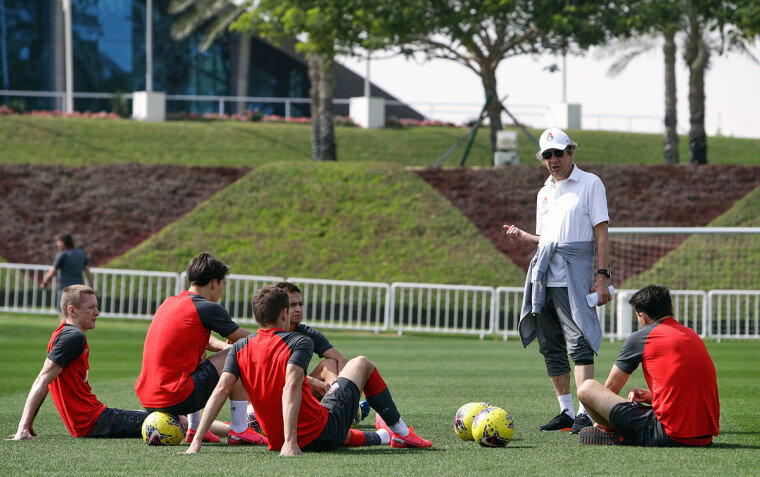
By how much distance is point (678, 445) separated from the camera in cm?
605

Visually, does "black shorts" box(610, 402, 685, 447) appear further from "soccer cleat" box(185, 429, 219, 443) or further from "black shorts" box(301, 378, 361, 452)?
"soccer cleat" box(185, 429, 219, 443)

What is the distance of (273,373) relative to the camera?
588cm

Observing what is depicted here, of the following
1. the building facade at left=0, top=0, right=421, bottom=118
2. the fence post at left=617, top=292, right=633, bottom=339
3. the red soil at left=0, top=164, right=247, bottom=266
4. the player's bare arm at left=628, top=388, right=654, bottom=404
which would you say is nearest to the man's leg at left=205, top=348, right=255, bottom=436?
the player's bare arm at left=628, top=388, right=654, bottom=404

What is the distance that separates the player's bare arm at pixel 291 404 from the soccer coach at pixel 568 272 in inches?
84.1

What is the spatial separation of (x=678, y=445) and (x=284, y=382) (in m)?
2.54

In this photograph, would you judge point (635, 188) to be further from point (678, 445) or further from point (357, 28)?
point (678, 445)

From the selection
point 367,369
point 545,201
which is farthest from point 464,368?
point 367,369

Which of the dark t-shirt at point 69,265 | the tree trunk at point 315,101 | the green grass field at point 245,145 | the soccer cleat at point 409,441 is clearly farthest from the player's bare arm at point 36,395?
the green grass field at point 245,145

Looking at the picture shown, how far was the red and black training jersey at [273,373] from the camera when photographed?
19.2 ft

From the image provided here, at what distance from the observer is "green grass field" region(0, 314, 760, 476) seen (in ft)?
17.7

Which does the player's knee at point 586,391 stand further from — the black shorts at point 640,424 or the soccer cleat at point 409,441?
the soccer cleat at point 409,441

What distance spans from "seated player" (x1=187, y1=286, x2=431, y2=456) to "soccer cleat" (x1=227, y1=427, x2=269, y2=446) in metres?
0.44

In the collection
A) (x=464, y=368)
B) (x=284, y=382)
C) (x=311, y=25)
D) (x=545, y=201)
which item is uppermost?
(x=311, y=25)

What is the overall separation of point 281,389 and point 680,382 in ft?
8.12
